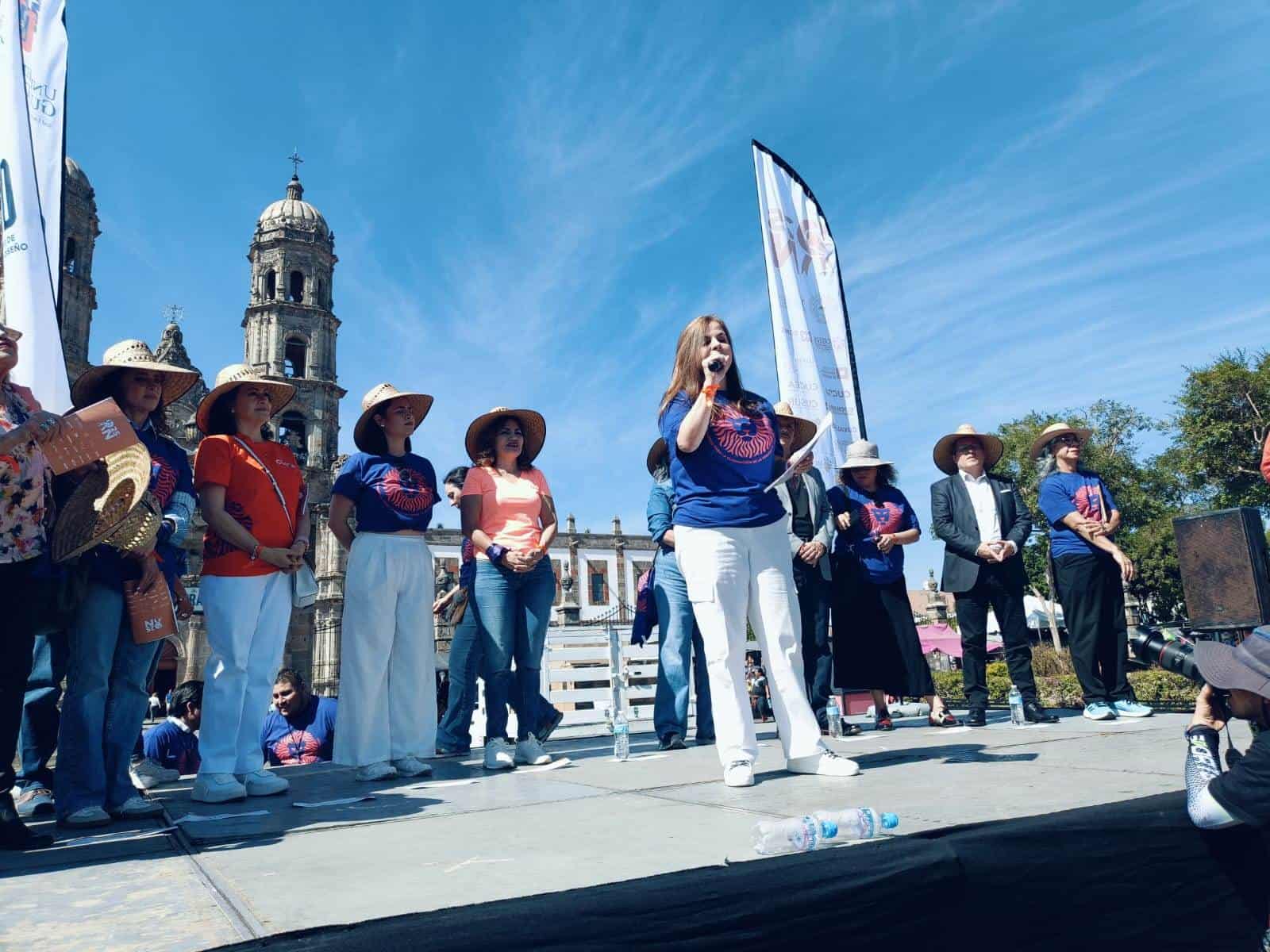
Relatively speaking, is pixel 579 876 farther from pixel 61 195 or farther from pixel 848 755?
pixel 61 195

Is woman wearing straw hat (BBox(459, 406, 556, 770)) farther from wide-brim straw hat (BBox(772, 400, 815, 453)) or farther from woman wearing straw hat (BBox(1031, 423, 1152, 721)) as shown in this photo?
woman wearing straw hat (BBox(1031, 423, 1152, 721))

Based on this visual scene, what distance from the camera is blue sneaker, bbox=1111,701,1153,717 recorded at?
524 cm

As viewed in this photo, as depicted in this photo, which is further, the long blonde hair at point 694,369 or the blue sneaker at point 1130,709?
the blue sneaker at point 1130,709

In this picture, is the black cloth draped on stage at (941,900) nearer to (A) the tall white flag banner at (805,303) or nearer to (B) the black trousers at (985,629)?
(B) the black trousers at (985,629)

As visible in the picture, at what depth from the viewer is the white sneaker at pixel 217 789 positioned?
3613 millimetres

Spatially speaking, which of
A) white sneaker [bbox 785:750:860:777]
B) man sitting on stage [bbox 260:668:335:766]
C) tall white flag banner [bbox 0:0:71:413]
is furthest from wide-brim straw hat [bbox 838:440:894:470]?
tall white flag banner [bbox 0:0:71:413]

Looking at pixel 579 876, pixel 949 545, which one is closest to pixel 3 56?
pixel 579 876

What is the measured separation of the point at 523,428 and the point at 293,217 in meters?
41.1

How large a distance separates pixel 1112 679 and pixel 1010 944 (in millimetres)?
3879

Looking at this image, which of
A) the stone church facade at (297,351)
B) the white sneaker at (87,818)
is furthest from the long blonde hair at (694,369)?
the stone church facade at (297,351)

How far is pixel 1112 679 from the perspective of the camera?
552 centimetres

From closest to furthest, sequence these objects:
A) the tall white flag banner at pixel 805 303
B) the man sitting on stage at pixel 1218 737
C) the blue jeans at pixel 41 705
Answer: the man sitting on stage at pixel 1218 737, the blue jeans at pixel 41 705, the tall white flag banner at pixel 805 303

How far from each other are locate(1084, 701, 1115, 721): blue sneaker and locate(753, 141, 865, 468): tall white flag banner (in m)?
3.95

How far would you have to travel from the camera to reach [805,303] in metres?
9.62
